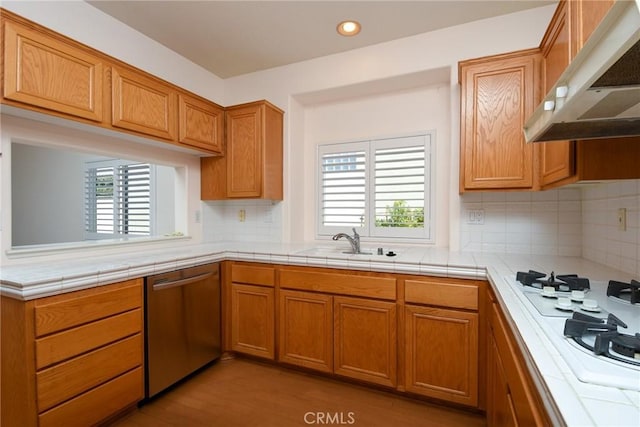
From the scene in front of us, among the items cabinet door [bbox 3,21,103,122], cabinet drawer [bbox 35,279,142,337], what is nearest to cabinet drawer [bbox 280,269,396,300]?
→ cabinet drawer [bbox 35,279,142,337]

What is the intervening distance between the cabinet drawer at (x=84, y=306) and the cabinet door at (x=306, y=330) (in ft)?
3.14

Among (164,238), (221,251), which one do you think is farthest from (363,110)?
(164,238)

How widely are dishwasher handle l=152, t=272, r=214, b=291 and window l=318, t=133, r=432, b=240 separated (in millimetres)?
1224

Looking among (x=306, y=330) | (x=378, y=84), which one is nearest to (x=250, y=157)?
(x=378, y=84)

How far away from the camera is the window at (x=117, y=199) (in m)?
3.39

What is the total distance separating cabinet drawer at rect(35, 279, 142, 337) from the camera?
143cm

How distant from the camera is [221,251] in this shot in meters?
2.43

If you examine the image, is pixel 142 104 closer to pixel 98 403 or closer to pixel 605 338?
pixel 98 403

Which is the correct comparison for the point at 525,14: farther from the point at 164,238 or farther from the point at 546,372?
the point at 164,238

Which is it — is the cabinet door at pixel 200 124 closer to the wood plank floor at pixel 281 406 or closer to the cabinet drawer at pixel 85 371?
the cabinet drawer at pixel 85 371

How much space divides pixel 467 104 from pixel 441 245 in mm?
1137

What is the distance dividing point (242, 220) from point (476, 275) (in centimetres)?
222

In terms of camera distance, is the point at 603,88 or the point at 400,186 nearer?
the point at 603,88

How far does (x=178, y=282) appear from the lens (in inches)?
Answer: 81.3
